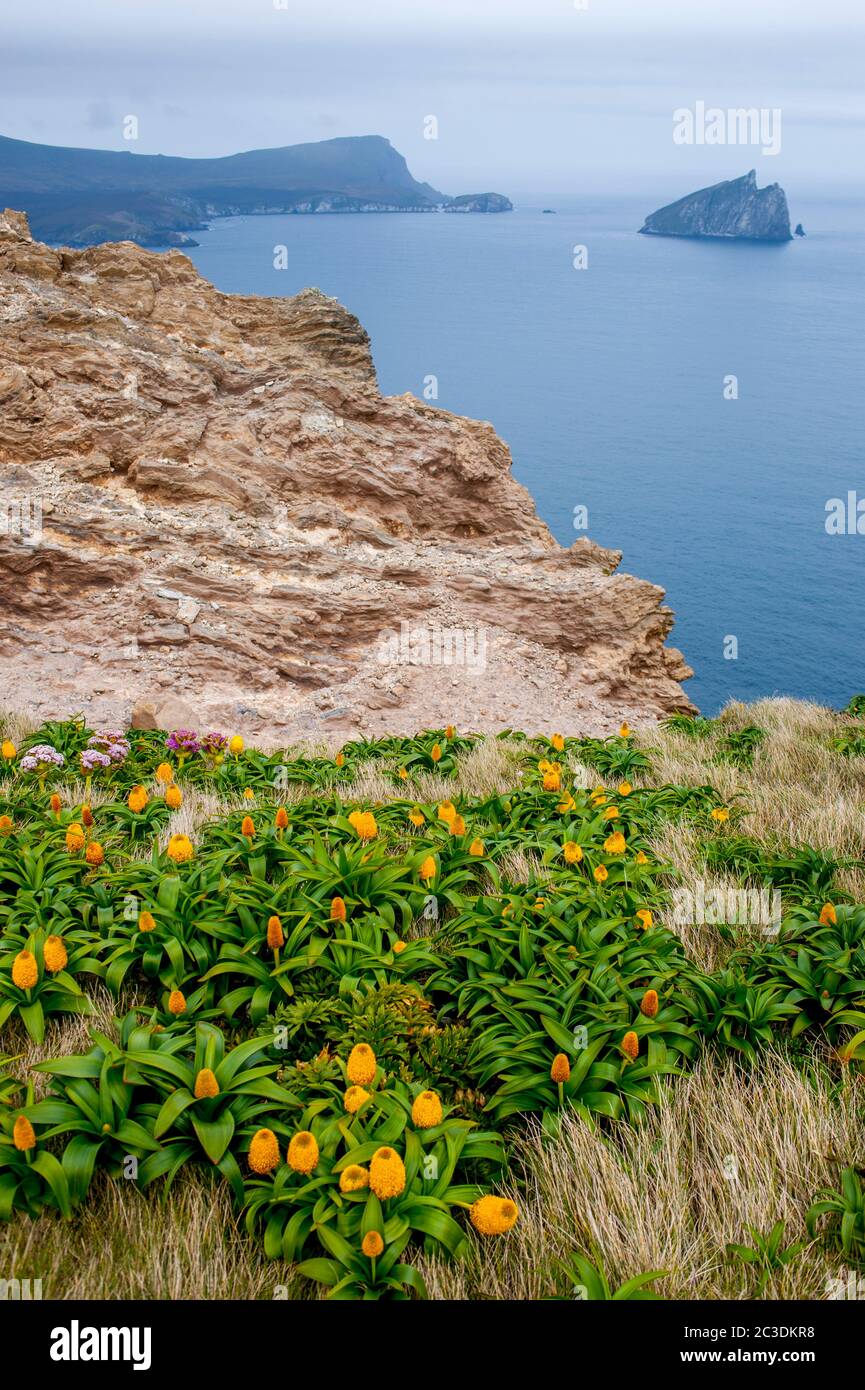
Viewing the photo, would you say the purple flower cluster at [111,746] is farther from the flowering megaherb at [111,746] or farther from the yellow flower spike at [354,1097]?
the yellow flower spike at [354,1097]

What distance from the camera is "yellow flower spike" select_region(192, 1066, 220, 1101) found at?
10.5 feet

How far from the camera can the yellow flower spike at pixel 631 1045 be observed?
3616 mm

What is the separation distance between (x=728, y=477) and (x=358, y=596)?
60.5 m

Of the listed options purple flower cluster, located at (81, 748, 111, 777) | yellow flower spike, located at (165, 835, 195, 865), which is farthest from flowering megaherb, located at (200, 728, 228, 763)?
yellow flower spike, located at (165, 835, 195, 865)

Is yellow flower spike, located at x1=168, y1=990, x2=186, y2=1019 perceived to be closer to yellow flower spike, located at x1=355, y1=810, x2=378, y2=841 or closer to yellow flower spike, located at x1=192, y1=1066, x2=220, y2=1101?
yellow flower spike, located at x1=192, y1=1066, x2=220, y2=1101

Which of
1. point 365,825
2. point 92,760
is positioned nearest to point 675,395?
point 92,760

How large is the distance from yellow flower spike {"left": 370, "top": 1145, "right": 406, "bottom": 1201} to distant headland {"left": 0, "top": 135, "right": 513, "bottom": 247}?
77238mm

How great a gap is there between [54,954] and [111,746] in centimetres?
378

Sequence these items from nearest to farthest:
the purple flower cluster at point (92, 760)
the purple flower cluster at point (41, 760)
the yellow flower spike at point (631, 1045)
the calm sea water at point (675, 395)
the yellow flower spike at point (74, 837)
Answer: the yellow flower spike at point (631, 1045) < the yellow flower spike at point (74, 837) < the purple flower cluster at point (41, 760) < the purple flower cluster at point (92, 760) < the calm sea water at point (675, 395)

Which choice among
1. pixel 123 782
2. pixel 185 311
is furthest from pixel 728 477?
pixel 123 782

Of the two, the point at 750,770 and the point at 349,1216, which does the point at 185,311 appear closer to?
the point at 750,770

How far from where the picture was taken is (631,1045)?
366cm

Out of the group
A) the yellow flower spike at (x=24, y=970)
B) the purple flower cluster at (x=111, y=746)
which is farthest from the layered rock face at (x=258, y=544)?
the yellow flower spike at (x=24, y=970)

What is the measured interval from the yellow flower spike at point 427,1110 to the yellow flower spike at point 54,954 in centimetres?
185
